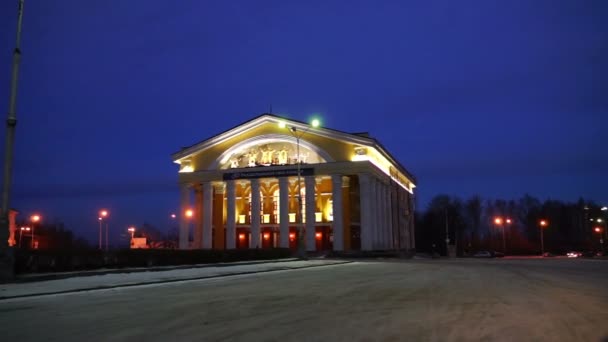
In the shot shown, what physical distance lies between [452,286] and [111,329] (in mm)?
10518

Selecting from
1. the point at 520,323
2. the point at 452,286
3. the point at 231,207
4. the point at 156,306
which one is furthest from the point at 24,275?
the point at 231,207

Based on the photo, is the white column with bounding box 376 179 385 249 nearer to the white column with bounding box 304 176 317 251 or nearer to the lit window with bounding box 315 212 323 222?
the lit window with bounding box 315 212 323 222

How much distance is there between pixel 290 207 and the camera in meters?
59.3

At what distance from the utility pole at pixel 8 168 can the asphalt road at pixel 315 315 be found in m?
4.26

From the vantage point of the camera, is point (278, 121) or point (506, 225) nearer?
point (278, 121)

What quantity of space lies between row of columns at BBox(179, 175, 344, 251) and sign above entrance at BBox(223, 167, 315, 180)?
19.1 inches

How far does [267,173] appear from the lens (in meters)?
54.8

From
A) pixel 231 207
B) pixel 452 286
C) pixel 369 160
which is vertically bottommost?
pixel 452 286

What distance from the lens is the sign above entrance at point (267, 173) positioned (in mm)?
53719

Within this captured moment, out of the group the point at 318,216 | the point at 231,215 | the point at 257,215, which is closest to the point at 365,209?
the point at 318,216

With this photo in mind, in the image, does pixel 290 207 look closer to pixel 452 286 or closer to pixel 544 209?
pixel 452 286

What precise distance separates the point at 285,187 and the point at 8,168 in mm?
37982

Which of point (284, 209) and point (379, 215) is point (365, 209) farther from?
point (284, 209)

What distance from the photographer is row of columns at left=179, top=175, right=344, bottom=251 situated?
52688mm
